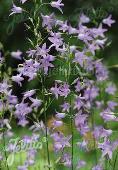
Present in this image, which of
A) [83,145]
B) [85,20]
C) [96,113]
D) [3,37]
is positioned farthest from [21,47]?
[83,145]

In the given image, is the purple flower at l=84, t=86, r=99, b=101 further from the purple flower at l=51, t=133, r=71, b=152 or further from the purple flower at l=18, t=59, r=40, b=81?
the purple flower at l=18, t=59, r=40, b=81

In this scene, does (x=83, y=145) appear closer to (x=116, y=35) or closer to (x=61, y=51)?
(x=61, y=51)

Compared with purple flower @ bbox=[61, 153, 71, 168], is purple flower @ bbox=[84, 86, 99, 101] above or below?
above

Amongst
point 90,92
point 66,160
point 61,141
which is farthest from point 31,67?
point 90,92

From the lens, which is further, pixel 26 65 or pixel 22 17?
pixel 22 17

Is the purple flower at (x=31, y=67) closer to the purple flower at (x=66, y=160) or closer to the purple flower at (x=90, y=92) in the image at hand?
the purple flower at (x=66, y=160)

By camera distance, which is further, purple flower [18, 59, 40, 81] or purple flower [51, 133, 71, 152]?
purple flower [51, 133, 71, 152]

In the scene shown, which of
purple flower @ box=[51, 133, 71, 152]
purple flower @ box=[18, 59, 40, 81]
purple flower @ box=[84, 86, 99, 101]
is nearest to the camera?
purple flower @ box=[18, 59, 40, 81]

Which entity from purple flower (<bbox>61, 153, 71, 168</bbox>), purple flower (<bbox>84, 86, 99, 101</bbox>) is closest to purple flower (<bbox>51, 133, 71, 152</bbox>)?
purple flower (<bbox>61, 153, 71, 168</bbox>)

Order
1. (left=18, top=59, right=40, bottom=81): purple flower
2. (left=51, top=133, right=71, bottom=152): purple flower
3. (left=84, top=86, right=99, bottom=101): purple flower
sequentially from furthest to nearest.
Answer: (left=84, top=86, right=99, bottom=101): purple flower
(left=51, top=133, right=71, bottom=152): purple flower
(left=18, top=59, right=40, bottom=81): purple flower

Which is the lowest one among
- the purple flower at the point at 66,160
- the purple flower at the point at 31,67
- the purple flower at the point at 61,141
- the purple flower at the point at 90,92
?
the purple flower at the point at 66,160

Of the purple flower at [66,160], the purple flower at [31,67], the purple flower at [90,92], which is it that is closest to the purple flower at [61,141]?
the purple flower at [66,160]
